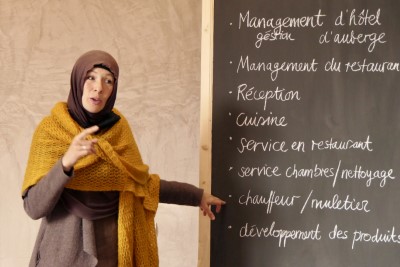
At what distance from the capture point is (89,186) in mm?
1716

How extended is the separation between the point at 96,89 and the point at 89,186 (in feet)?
0.99

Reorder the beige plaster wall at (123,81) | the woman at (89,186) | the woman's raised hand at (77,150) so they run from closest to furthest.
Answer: the woman's raised hand at (77,150), the woman at (89,186), the beige plaster wall at (123,81)

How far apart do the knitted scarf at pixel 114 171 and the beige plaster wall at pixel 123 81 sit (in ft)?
2.45

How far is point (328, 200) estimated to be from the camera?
1.90m

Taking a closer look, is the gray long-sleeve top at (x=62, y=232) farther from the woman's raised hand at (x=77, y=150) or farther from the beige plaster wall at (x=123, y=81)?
the beige plaster wall at (x=123, y=81)

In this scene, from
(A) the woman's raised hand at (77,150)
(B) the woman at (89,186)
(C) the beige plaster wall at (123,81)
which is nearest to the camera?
(A) the woman's raised hand at (77,150)

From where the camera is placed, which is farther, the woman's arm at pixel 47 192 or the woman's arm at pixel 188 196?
the woman's arm at pixel 188 196

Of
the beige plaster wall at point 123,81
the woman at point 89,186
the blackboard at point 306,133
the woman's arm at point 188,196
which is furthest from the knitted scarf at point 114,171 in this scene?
the beige plaster wall at point 123,81

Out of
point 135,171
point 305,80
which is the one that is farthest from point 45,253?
point 305,80

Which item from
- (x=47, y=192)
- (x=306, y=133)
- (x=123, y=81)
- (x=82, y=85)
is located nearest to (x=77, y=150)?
(x=47, y=192)

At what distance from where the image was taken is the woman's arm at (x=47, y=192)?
5.27 ft

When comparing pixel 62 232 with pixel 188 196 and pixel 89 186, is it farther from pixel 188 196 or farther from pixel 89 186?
pixel 188 196

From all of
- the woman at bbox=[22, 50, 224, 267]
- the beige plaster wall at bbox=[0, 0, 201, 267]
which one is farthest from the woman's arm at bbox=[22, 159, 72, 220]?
the beige plaster wall at bbox=[0, 0, 201, 267]

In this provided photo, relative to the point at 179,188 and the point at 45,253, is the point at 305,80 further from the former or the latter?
the point at 45,253
